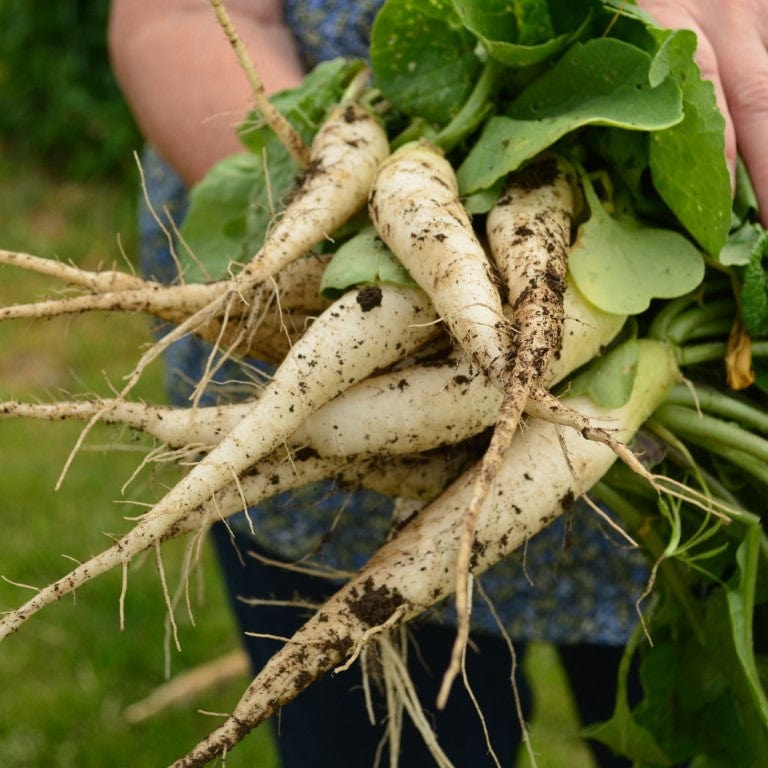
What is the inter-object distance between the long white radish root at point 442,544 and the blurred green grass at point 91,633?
27.9 inches

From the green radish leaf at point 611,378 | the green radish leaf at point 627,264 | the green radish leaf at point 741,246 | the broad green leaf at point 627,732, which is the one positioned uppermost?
the green radish leaf at point 627,264

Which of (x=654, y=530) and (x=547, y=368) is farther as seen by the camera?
(x=654, y=530)

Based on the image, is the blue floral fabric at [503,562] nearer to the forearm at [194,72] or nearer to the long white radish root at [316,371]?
the forearm at [194,72]

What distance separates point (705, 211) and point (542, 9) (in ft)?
0.84

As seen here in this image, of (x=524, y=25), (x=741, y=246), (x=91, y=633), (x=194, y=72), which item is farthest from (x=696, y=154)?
(x=91, y=633)

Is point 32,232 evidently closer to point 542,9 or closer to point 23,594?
point 23,594

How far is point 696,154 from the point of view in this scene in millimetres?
968

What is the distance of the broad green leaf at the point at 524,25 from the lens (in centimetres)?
99

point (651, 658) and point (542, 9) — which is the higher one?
point (542, 9)

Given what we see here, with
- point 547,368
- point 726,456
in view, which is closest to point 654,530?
point 726,456

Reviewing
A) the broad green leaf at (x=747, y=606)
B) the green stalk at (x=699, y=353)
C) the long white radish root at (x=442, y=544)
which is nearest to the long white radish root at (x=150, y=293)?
the long white radish root at (x=442, y=544)

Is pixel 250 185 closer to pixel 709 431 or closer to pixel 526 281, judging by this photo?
pixel 526 281

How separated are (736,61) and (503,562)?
0.66 m

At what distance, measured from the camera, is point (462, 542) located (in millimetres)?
773
